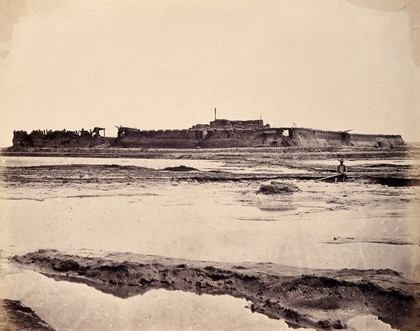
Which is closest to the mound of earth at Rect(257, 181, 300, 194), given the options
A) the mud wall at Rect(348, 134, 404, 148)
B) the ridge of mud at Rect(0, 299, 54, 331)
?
the mud wall at Rect(348, 134, 404, 148)

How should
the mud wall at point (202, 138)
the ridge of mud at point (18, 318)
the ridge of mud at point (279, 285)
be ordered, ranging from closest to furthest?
the ridge of mud at point (279, 285) < the ridge of mud at point (18, 318) < the mud wall at point (202, 138)

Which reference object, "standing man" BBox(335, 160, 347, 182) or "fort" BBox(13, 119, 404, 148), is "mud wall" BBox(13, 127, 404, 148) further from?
"standing man" BBox(335, 160, 347, 182)

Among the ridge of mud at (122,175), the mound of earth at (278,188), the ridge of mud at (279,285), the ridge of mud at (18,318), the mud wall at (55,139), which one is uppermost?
the mud wall at (55,139)

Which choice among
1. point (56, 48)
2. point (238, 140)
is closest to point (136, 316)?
point (238, 140)

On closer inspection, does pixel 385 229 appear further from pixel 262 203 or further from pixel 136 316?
pixel 136 316

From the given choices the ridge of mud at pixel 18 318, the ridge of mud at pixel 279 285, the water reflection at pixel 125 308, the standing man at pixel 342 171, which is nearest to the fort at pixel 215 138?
the standing man at pixel 342 171

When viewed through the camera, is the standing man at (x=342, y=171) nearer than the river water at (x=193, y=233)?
No

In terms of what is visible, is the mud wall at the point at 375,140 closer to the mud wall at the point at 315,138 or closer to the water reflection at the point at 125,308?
the mud wall at the point at 315,138
